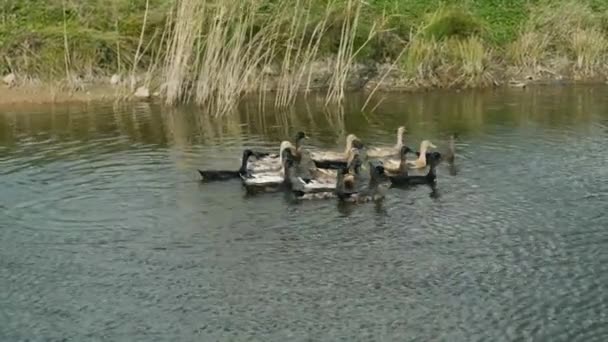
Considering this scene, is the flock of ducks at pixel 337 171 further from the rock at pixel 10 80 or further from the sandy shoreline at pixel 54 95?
the rock at pixel 10 80

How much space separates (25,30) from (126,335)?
16.2 m

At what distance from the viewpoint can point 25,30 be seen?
26469 mm

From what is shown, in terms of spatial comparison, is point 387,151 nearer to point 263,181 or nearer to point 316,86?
point 263,181

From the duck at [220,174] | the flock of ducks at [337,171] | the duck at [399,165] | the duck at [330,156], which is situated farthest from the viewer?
the duck at [330,156]

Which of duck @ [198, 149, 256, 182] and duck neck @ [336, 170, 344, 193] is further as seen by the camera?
duck @ [198, 149, 256, 182]

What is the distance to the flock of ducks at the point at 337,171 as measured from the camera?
1652 centimetres

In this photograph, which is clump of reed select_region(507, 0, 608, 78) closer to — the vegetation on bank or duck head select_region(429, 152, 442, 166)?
the vegetation on bank

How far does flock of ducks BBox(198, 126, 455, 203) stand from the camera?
1652 centimetres

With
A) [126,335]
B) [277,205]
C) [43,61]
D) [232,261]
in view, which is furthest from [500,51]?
[126,335]

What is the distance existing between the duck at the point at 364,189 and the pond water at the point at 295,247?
18 centimetres

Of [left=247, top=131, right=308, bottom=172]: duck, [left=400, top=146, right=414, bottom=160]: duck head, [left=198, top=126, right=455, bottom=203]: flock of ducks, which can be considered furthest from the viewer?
[left=400, top=146, right=414, bottom=160]: duck head

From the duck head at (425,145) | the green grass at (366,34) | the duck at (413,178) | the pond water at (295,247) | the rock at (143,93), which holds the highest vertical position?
the green grass at (366,34)

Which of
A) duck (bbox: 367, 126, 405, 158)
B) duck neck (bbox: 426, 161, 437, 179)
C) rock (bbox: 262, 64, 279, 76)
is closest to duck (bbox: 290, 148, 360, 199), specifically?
duck neck (bbox: 426, 161, 437, 179)

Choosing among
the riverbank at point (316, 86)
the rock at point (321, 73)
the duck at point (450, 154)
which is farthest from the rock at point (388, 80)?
the duck at point (450, 154)
